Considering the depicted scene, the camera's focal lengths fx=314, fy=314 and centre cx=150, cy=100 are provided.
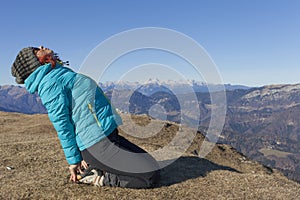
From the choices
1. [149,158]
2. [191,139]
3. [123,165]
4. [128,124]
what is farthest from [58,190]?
[128,124]

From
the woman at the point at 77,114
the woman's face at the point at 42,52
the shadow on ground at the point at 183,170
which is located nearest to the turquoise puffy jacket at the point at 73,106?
the woman at the point at 77,114

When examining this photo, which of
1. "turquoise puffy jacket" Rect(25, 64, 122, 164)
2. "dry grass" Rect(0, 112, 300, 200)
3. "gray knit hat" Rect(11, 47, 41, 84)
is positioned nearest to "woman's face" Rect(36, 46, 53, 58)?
"gray knit hat" Rect(11, 47, 41, 84)

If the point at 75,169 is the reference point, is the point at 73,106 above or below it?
above

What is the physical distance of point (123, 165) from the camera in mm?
10148

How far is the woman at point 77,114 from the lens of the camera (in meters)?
9.11

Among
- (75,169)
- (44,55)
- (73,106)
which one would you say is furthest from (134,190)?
(44,55)

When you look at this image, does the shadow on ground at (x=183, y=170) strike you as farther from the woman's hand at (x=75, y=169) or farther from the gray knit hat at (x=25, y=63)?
the gray knit hat at (x=25, y=63)

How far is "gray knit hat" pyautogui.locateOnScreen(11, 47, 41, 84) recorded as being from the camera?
9227 millimetres

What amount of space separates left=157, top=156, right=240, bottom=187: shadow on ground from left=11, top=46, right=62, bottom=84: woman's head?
19.4 feet

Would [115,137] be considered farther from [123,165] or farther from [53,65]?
[53,65]

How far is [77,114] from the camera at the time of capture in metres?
9.40

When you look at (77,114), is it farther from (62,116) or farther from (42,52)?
(42,52)

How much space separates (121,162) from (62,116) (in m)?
2.46

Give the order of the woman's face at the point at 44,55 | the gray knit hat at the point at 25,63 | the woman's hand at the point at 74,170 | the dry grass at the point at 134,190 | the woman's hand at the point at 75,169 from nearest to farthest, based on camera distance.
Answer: the gray knit hat at the point at 25,63, the woman's face at the point at 44,55, the woman's hand at the point at 74,170, the woman's hand at the point at 75,169, the dry grass at the point at 134,190
